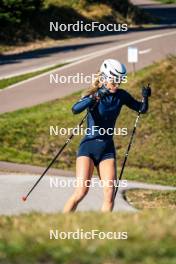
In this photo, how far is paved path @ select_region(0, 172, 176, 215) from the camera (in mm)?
12519

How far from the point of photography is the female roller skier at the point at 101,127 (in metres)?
9.62

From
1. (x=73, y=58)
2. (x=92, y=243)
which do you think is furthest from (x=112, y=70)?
(x=73, y=58)

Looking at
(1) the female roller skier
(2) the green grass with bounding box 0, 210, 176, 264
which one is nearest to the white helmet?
(1) the female roller skier

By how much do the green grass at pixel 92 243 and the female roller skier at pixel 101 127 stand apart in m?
1.85

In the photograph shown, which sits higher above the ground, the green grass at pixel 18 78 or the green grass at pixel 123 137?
the green grass at pixel 123 137

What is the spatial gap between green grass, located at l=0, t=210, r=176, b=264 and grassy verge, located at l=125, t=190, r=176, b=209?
5.85 metres

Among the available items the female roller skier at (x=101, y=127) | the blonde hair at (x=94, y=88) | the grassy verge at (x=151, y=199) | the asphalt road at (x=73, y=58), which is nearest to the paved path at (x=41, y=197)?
the grassy verge at (x=151, y=199)

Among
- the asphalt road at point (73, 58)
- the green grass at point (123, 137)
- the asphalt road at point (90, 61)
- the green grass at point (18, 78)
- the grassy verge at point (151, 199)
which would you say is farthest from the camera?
the green grass at point (18, 78)

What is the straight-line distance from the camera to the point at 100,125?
31.7ft

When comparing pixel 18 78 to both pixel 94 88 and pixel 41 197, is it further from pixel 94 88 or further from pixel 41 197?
pixel 94 88

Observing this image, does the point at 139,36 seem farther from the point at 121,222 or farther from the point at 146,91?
the point at 121,222

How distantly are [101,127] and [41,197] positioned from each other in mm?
3964

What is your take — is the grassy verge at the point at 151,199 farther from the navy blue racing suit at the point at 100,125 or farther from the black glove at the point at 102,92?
the black glove at the point at 102,92

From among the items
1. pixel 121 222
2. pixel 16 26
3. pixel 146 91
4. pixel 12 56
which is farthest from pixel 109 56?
pixel 121 222
